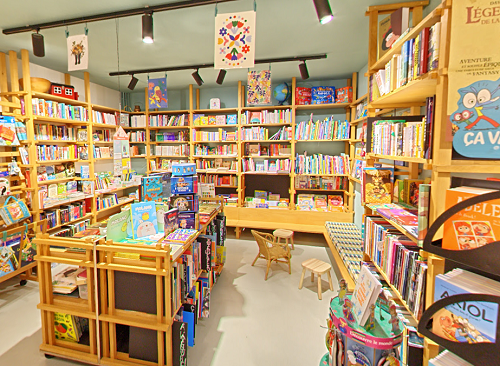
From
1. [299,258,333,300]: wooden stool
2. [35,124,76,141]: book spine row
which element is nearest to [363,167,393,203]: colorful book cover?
[299,258,333,300]: wooden stool

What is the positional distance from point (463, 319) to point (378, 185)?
1.56 m

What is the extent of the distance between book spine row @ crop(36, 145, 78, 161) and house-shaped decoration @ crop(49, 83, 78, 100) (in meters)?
0.80

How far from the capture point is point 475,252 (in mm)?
842

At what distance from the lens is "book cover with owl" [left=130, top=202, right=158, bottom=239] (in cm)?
217

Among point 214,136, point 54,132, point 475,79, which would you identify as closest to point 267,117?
point 214,136

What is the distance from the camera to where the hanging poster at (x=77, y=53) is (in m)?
2.47

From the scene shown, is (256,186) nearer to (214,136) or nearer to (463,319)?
(214,136)

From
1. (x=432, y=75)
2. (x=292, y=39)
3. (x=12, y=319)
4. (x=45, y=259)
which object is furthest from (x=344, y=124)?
(x=12, y=319)

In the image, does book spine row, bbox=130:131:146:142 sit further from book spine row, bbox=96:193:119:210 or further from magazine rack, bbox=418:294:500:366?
magazine rack, bbox=418:294:500:366

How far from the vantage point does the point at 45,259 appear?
195cm

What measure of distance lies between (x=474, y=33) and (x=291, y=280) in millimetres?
3081

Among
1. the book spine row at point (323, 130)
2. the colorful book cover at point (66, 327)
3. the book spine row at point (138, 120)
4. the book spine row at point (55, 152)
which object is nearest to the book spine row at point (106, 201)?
the book spine row at point (55, 152)

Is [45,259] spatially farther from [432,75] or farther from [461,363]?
[432,75]

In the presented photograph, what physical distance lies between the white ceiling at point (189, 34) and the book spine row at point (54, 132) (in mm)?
965
